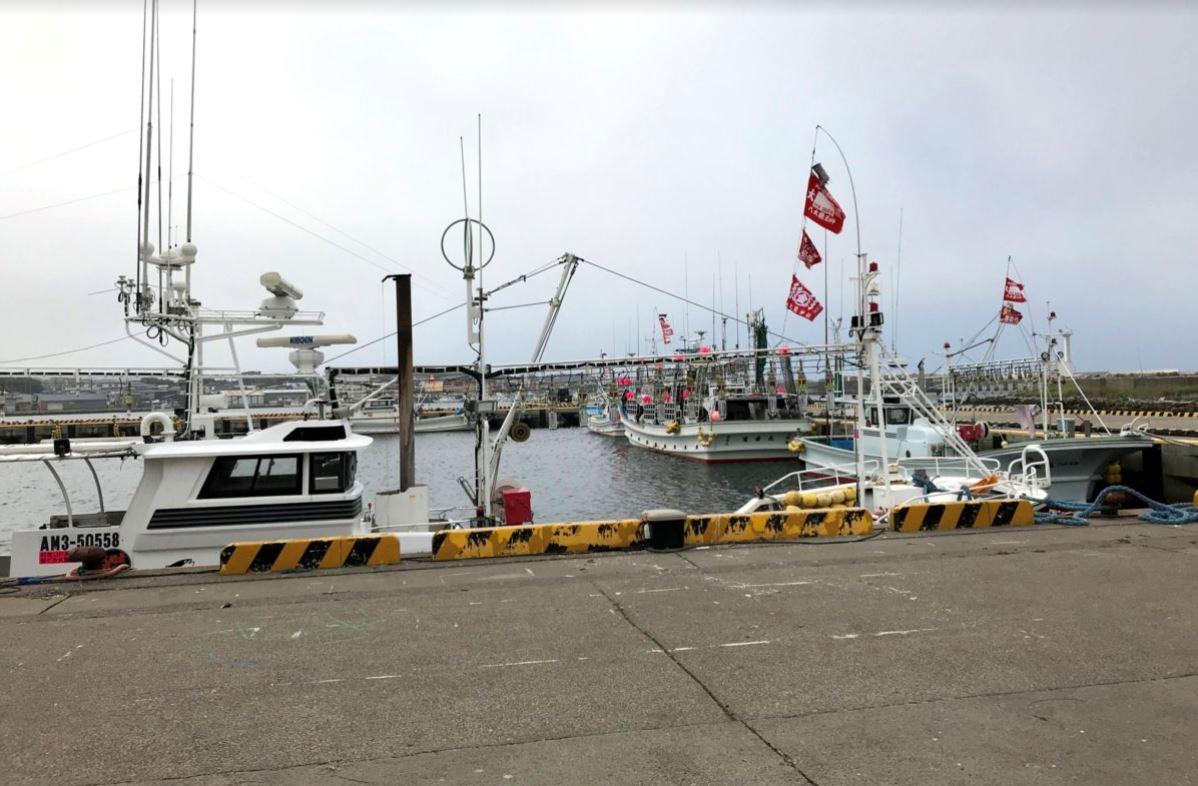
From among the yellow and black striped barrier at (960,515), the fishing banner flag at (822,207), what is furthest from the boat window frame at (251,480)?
the fishing banner flag at (822,207)

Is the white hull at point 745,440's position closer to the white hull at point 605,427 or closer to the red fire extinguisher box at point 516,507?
the white hull at point 605,427

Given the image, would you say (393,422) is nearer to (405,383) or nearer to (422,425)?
(422,425)

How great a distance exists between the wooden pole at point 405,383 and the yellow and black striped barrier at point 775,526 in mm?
5397

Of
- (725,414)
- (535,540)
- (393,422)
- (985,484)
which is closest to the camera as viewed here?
(535,540)

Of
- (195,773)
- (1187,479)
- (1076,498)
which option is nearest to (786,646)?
(195,773)

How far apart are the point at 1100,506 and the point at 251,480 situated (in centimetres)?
1251

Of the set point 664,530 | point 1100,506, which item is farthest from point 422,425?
point 1100,506

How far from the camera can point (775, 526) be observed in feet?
32.1

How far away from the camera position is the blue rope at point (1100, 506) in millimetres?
10266

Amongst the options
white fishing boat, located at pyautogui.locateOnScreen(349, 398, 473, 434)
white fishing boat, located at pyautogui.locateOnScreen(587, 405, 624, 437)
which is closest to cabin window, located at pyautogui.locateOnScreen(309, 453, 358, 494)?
white fishing boat, located at pyautogui.locateOnScreen(587, 405, 624, 437)

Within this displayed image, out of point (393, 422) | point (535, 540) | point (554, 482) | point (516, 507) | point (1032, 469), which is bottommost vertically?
point (554, 482)

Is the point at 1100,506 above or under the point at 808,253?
under

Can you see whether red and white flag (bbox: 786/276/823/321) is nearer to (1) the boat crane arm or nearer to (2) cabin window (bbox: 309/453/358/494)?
(1) the boat crane arm

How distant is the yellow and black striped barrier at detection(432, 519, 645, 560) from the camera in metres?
8.95
